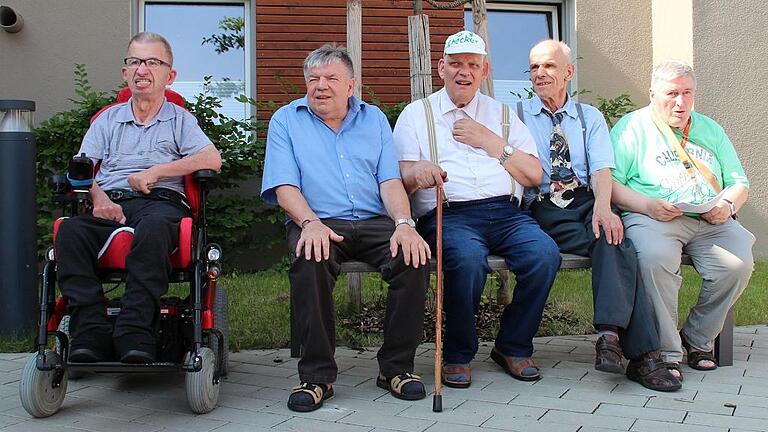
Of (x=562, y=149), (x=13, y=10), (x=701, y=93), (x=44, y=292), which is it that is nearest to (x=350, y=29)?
(x=562, y=149)

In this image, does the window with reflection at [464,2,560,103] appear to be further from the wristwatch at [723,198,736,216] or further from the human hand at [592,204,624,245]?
the human hand at [592,204,624,245]

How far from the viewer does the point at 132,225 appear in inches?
142

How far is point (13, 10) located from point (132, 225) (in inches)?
179

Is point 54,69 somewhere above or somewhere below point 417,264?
above

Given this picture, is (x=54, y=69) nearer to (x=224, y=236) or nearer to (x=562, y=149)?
→ (x=224, y=236)

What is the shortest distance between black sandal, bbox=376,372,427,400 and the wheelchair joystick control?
5.24ft

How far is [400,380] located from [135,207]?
1426 mm

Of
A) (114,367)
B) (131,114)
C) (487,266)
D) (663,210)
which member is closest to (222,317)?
(114,367)

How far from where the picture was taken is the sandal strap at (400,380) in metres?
3.66

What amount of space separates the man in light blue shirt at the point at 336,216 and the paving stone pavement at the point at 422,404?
0.19 meters

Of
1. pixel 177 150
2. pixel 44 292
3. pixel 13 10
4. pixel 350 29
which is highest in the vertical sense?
pixel 13 10

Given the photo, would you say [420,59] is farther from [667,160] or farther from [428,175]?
[667,160]

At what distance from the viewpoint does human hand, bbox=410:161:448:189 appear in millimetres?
3752

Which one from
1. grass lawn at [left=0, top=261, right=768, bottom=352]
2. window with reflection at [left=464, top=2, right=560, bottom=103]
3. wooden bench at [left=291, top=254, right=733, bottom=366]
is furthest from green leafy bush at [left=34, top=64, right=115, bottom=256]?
window with reflection at [left=464, top=2, right=560, bottom=103]
